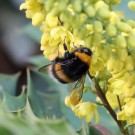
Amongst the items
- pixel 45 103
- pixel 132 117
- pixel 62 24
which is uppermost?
pixel 62 24

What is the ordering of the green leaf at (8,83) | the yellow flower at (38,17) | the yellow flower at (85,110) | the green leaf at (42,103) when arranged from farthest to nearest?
the green leaf at (8,83), the green leaf at (42,103), the yellow flower at (85,110), the yellow flower at (38,17)

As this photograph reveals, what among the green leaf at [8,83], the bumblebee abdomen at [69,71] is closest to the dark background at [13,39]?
the green leaf at [8,83]

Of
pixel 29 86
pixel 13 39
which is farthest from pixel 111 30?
pixel 13 39

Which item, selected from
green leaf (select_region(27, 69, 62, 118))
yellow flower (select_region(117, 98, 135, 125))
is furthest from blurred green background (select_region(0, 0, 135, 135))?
yellow flower (select_region(117, 98, 135, 125))

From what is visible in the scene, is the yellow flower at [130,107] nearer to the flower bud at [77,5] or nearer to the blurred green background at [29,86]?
the blurred green background at [29,86]

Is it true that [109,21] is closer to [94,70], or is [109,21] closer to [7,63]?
[94,70]

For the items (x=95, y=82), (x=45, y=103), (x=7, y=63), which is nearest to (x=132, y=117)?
(x=95, y=82)
